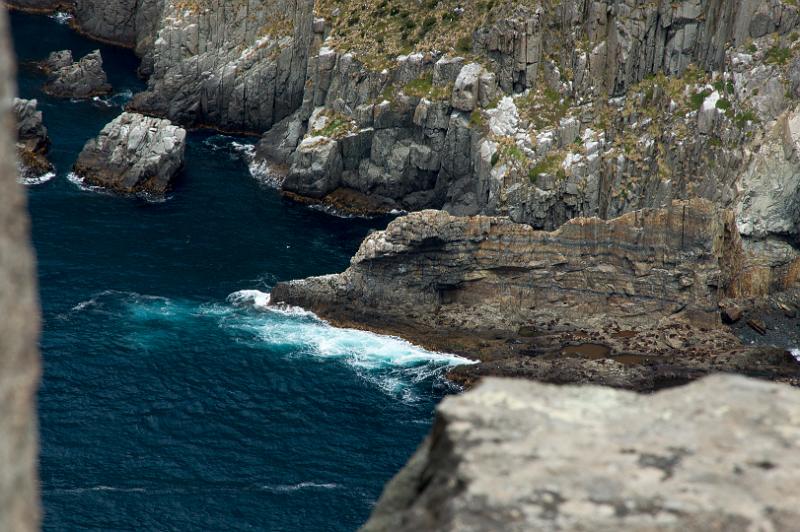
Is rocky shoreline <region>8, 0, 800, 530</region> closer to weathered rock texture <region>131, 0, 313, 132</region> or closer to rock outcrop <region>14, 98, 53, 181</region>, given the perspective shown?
rock outcrop <region>14, 98, 53, 181</region>

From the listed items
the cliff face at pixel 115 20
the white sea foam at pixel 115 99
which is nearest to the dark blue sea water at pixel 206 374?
the white sea foam at pixel 115 99

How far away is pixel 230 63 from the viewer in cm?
14562

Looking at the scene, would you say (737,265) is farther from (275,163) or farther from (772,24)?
(275,163)

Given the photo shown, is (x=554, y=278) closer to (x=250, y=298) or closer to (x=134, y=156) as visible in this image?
(x=250, y=298)

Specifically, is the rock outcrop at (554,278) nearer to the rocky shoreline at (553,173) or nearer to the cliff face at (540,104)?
the rocky shoreline at (553,173)

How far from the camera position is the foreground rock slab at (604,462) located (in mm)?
15562

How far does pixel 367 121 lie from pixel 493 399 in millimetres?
107860

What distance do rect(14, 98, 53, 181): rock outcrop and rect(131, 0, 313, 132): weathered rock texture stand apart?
2043 centimetres

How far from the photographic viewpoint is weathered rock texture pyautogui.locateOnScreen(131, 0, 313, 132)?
14150 cm

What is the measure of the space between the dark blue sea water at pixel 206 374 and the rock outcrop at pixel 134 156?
8.04ft

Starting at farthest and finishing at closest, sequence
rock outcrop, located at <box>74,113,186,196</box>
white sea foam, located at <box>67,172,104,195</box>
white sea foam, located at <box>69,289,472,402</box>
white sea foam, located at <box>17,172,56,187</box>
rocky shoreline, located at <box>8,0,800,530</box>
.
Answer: rock outcrop, located at <box>74,113,186,196</box> → white sea foam, located at <box>17,172,56,187</box> → white sea foam, located at <box>67,172,104,195</box> → rocky shoreline, located at <box>8,0,800,530</box> → white sea foam, located at <box>69,289,472,402</box>

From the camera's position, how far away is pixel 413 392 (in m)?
88.4

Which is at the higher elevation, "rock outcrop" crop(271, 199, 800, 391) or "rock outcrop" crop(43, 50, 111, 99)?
"rock outcrop" crop(43, 50, 111, 99)

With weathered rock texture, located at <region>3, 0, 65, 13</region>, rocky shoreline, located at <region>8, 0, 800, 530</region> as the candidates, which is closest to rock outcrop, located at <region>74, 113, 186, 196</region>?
rocky shoreline, located at <region>8, 0, 800, 530</region>
